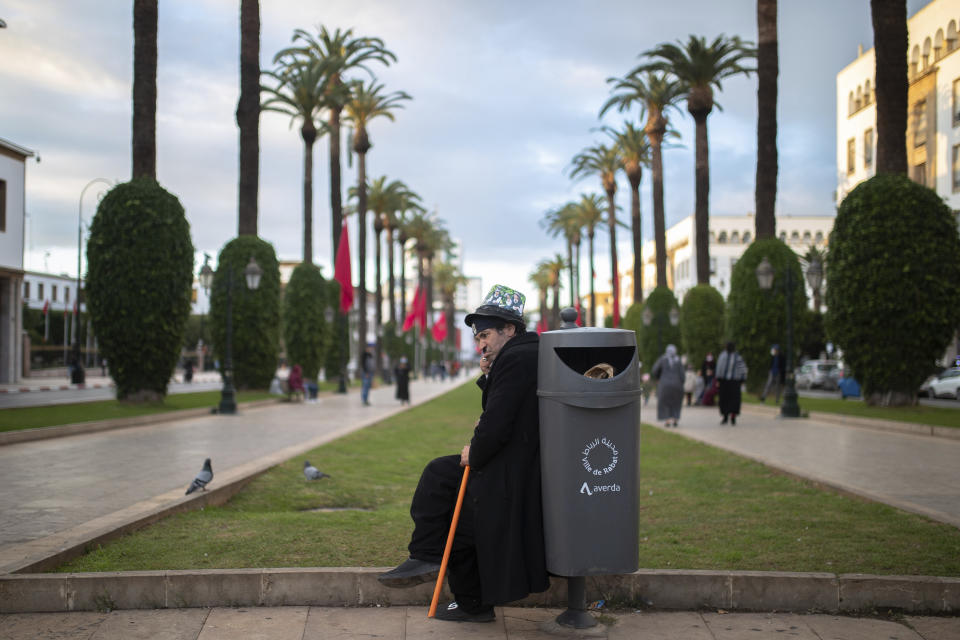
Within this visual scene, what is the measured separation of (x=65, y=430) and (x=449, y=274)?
10709 centimetres

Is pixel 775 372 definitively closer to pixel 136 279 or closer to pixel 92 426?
pixel 136 279

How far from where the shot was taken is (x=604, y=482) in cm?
438

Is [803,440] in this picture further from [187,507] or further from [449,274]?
[449,274]

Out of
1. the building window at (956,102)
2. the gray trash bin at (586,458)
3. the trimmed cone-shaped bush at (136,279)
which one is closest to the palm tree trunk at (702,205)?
the building window at (956,102)

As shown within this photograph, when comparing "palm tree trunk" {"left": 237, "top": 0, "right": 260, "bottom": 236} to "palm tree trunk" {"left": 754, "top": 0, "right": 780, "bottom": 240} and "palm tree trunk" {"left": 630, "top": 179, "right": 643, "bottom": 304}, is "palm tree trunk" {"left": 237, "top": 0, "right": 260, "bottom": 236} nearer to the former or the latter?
"palm tree trunk" {"left": 754, "top": 0, "right": 780, "bottom": 240}

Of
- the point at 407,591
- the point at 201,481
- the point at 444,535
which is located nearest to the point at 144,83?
the point at 201,481

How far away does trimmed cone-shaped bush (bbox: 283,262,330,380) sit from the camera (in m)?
39.9

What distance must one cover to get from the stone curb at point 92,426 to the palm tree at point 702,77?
2046 centimetres

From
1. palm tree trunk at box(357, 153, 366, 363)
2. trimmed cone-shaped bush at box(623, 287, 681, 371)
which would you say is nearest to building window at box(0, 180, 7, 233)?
palm tree trunk at box(357, 153, 366, 363)

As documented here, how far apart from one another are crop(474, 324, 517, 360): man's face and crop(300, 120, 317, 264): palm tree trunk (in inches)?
1484

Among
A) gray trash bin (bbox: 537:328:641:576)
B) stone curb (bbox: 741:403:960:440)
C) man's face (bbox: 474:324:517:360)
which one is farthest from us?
stone curb (bbox: 741:403:960:440)

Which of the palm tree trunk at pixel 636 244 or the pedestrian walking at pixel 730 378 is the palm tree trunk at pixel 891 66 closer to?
the pedestrian walking at pixel 730 378

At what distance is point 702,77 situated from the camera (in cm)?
3647

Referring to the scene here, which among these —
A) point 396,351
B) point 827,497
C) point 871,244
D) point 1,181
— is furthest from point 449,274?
point 827,497
